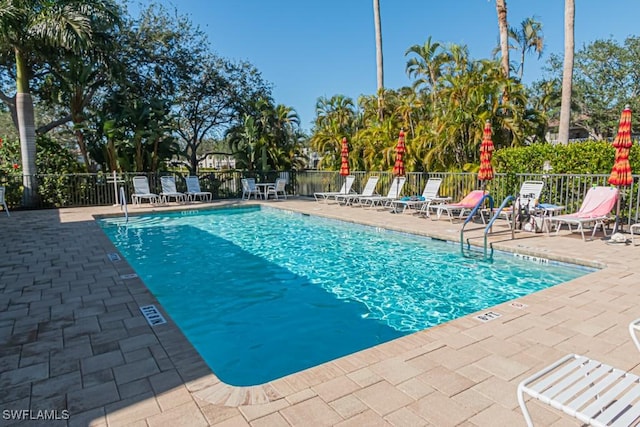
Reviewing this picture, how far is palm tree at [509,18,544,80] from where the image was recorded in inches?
Result: 1287

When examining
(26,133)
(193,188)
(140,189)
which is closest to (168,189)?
(140,189)

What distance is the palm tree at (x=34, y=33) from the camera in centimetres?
1204

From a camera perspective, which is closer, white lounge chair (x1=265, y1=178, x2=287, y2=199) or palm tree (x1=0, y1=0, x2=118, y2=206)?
palm tree (x1=0, y1=0, x2=118, y2=206)

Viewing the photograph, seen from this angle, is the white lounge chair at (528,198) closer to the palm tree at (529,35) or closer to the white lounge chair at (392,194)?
the white lounge chair at (392,194)

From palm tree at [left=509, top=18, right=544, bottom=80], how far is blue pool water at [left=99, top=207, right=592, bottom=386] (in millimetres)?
31740

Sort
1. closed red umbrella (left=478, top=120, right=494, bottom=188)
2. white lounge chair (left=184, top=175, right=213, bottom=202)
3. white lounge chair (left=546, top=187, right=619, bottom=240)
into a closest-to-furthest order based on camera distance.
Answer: white lounge chair (left=546, top=187, right=619, bottom=240), closed red umbrella (left=478, top=120, right=494, bottom=188), white lounge chair (left=184, top=175, right=213, bottom=202)

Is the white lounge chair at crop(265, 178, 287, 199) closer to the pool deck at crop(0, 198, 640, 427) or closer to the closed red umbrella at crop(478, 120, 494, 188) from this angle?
the closed red umbrella at crop(478, 120, 494, 188)

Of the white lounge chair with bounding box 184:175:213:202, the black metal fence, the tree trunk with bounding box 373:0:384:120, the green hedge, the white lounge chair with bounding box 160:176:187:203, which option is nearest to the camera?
the green hedge

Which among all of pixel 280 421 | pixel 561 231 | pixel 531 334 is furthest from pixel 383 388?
pixel 561 231

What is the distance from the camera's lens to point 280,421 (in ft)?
7.61

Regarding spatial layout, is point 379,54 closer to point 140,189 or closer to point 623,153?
point 140,189

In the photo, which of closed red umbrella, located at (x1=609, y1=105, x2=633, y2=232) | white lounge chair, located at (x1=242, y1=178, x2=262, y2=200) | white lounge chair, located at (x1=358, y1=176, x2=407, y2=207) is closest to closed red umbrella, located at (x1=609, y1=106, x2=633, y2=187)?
closed red umbrella, located at (x1=609, y1=105, x2=633, y2=232)

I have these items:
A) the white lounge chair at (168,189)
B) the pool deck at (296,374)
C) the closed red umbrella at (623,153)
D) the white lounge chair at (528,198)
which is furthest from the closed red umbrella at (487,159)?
the white lounge chair at (168,189)

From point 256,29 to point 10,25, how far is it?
13757 mm
